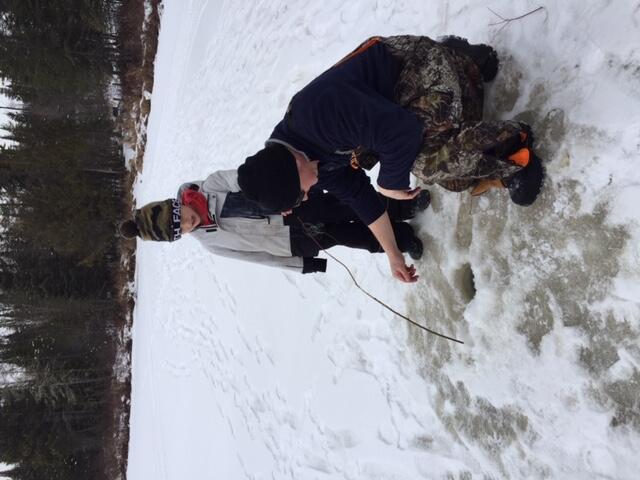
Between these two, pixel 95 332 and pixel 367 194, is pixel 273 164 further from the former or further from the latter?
pixel 95 332

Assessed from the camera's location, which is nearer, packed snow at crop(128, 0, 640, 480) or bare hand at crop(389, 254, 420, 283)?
packed snow at crop(128, 0, 640, 480)

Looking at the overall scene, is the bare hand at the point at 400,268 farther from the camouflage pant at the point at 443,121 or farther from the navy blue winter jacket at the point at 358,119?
the navy blue winter jacket at the point at 358,119

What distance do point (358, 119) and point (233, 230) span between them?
1.32 meters

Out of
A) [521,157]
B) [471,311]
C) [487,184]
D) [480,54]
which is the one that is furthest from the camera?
[471,311]

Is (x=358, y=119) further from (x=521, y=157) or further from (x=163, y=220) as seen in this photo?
(x=163, y=220)

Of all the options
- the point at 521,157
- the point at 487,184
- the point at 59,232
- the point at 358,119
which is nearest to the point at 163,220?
the point at 358,119

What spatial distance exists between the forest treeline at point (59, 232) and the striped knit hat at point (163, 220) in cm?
1066

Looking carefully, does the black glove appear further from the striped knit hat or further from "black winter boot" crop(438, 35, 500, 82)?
"black winter boot" crop(438, 35, 500, 82)

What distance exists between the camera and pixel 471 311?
238 cm

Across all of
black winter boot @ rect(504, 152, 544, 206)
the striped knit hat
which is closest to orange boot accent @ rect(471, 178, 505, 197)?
black winter boot @ rect(504, 152, 544, 206)

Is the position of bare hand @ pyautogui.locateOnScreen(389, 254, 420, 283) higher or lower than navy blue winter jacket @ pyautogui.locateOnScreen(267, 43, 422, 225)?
lower

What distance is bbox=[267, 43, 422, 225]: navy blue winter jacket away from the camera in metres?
1.48

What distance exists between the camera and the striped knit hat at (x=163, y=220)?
2.44 meters

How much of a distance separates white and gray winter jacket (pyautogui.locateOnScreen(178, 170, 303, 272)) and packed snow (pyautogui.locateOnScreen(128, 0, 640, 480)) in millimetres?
881
